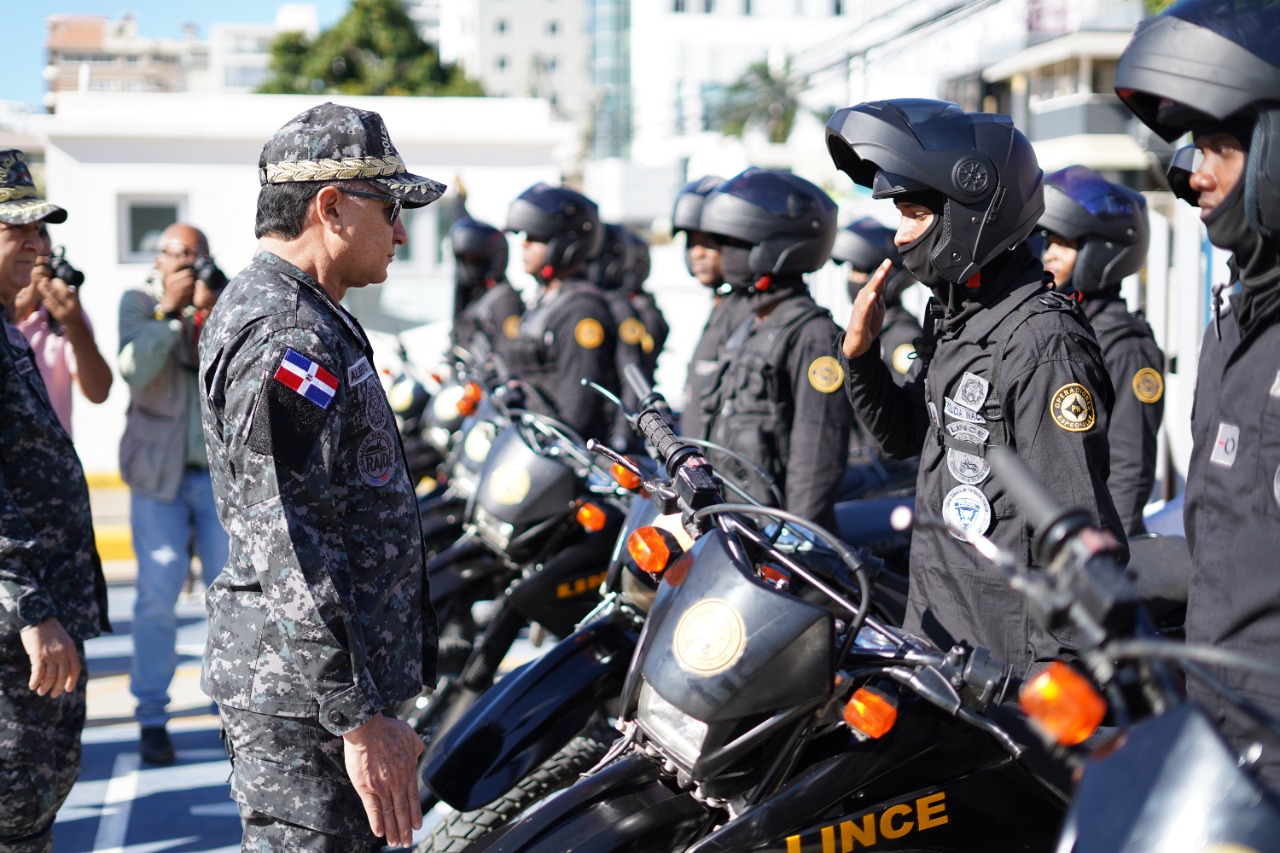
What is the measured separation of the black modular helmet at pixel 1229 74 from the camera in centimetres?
193

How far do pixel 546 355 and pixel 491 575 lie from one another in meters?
1.97

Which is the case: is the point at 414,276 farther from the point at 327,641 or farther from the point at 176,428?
the point at 327,641

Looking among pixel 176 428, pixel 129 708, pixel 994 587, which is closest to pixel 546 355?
pixel 176 428

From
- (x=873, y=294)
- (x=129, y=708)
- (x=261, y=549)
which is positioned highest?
(x=873, y=294)

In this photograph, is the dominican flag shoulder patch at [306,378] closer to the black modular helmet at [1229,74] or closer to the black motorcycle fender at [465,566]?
the black modular helmet at [1229,74]

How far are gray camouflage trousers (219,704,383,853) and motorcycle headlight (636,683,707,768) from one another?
0.57 m

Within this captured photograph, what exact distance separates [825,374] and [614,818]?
6.82 ft

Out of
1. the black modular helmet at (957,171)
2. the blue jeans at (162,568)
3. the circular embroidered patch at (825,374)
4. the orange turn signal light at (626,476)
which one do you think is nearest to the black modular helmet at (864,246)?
the circular embroidered patch at (825,374)

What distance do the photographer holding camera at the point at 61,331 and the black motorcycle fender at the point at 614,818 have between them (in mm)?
2426

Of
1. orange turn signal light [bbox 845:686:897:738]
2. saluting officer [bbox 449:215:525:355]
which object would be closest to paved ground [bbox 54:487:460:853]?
saluting officer [bbox 449:215:525:355]

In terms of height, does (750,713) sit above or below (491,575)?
above

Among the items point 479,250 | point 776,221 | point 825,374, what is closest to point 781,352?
point 825,374

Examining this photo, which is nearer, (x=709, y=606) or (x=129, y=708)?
(x=709, y=606)

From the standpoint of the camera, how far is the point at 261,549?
2.22 metres
